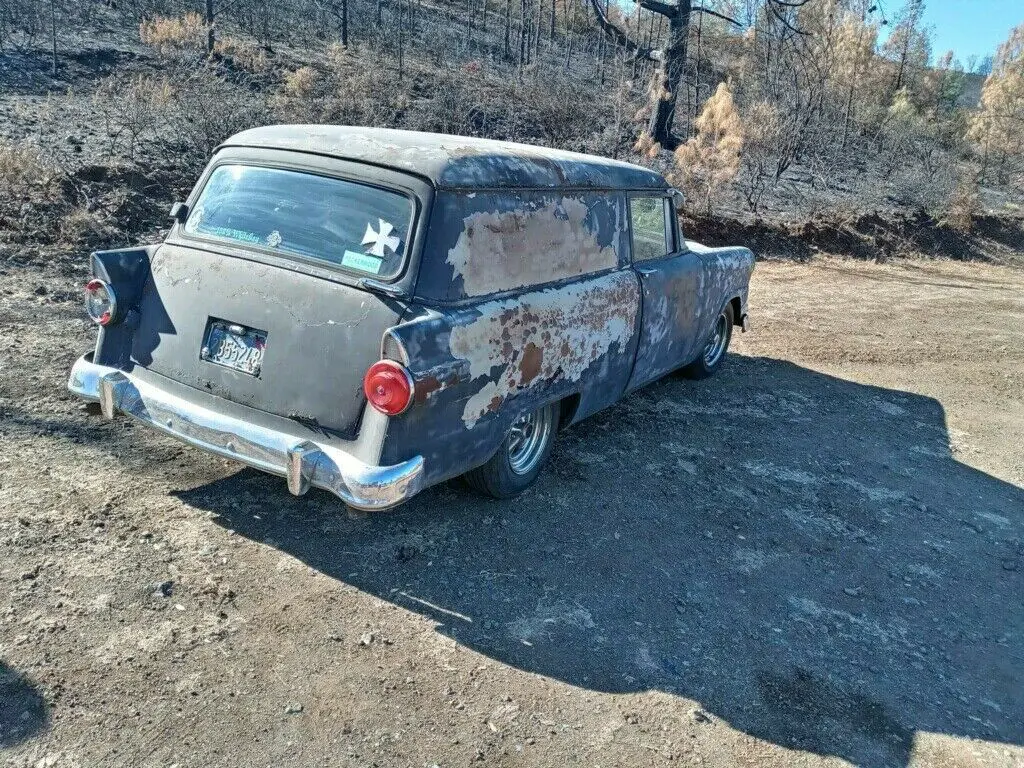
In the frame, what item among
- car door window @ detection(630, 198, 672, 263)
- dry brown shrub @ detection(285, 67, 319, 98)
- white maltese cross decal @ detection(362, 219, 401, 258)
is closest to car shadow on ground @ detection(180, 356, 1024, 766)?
car door window @ detection(630, 198, 672, 263)

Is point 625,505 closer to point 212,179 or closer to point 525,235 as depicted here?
point 525,235

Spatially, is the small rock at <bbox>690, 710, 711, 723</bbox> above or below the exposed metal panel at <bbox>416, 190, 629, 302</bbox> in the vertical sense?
below

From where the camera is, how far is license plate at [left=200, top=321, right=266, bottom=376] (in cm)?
356

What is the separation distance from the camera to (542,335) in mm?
4059

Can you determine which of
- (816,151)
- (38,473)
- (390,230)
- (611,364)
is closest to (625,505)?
(611,364)

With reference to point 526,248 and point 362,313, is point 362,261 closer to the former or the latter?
point 362,313

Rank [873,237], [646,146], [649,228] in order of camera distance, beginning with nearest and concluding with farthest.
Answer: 1. [649,228]
2. [873,237]
3. [646,146]

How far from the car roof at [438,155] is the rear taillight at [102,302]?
3.30 ft

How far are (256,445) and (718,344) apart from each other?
4.60m

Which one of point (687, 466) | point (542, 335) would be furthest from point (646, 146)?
point (542, 335)

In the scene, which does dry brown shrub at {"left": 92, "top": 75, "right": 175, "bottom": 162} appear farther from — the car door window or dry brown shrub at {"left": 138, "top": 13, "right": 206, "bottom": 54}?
the car door window

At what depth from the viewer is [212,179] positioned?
420 centimetres

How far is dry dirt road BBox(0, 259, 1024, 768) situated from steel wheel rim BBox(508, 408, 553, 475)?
199 millimetres

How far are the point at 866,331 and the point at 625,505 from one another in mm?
5758
